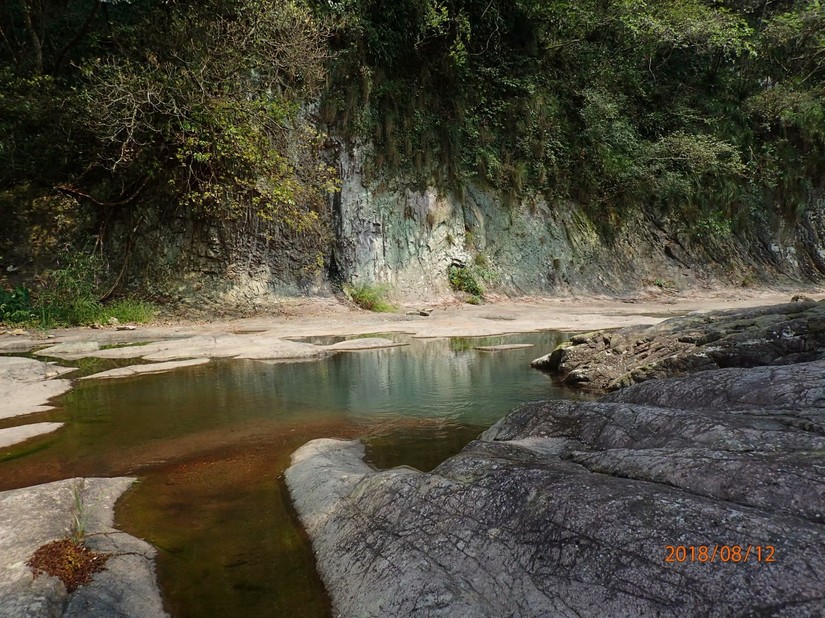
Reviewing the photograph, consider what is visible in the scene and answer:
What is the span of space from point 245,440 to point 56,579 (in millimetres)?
2379

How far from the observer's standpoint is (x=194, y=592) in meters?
2.37

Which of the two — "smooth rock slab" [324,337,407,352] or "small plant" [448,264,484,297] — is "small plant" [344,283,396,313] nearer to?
A: "small plant" [448,264,484,297]

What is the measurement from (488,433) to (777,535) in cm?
241

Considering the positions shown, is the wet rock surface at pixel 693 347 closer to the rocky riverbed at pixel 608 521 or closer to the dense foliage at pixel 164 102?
the rocky riverbed at pixel 608 521

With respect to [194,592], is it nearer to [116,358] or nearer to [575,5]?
[116,358]

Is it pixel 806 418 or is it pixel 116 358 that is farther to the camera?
pixel 116 358

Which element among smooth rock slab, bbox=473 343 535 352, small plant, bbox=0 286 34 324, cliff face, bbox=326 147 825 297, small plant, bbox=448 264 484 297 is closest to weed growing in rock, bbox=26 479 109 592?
smooth rock slab, bbox=473 343 535 352

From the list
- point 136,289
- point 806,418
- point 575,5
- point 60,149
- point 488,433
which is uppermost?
point 575,5

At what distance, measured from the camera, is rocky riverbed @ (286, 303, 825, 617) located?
1655mm

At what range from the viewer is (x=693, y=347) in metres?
5.55

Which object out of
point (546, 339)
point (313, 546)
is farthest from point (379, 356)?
point (313, 546)

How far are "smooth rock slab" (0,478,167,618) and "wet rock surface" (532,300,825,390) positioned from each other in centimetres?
492

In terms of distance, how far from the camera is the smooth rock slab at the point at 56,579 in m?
2.01

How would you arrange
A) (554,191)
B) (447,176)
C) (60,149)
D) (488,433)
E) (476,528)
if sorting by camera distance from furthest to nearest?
(554,191), (447,176), (60,149), (488,433), (476,528)
